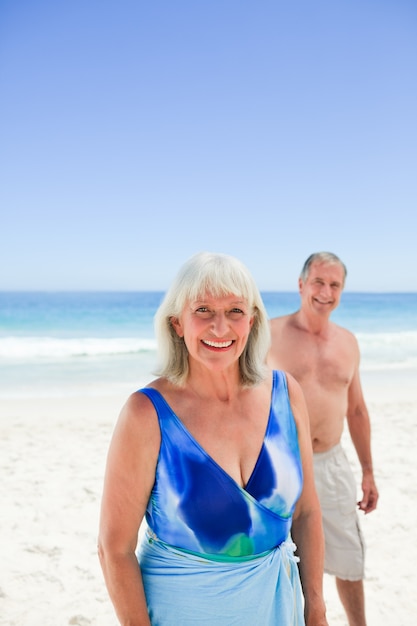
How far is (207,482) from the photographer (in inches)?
64.6

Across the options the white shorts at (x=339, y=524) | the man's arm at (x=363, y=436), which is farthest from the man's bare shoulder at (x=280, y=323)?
the white shorts at (x=339, y=524)

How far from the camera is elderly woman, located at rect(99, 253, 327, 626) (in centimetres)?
163

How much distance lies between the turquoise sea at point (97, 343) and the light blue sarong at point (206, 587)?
204 centimetres

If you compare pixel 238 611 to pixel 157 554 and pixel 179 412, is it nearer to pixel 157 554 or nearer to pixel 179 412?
pixel 157 554

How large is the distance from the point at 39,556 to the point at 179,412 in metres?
3.50

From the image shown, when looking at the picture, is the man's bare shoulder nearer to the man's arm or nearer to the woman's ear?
the man's arm

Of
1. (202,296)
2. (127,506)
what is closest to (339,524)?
(127,506)

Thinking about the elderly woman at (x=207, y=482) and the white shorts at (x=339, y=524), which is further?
the white shorts at (x=339, y=524)

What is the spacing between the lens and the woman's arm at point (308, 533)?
1.89 metres

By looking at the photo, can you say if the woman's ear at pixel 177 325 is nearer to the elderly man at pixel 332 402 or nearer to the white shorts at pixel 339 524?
the elderly man at pixel 332 402

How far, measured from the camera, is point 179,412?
1.74 metres

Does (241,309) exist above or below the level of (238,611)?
above

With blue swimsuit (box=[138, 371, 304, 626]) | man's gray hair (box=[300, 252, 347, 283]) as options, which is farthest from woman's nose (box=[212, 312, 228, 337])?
man's gray hair (box=[300, 252, 347, 283])

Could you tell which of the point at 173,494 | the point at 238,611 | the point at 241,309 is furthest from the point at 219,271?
the point at 238,611
